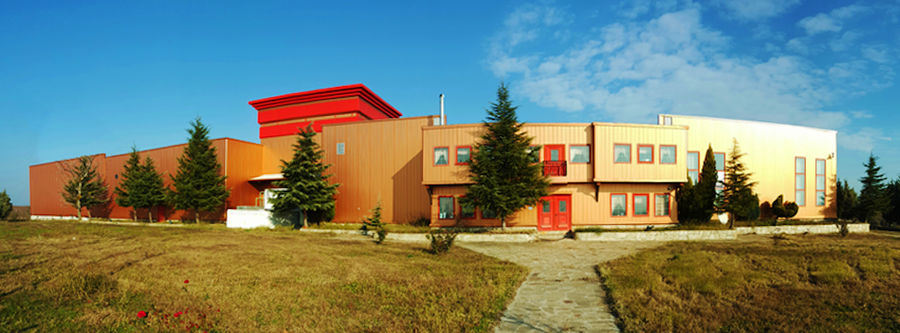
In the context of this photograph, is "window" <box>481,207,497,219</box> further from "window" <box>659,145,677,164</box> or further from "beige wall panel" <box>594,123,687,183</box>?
"window" <box>659,145,677,164</box>

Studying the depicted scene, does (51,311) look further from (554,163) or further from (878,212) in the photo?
(878,212)

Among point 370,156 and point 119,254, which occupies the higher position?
point 370,156

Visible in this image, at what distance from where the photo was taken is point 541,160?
2273 cm

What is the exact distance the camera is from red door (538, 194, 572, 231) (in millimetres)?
23172

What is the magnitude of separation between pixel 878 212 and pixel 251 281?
1633 inches

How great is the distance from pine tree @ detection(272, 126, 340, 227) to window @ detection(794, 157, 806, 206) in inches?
1326

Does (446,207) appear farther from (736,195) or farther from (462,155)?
(736,195)

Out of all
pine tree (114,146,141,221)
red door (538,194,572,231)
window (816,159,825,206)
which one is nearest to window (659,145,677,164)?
red door (538,194,572,231)

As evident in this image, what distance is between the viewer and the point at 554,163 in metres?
22.7

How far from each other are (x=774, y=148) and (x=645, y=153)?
1438cm

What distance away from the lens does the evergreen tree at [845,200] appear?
1199 inches

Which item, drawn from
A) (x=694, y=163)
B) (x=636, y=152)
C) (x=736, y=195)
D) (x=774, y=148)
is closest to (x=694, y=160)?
(x=694, y=163)

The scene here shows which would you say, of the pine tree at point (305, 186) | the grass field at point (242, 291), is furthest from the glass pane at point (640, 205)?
the pine tree at point (305, 186)

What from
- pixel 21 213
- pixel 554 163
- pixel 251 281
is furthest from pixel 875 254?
pixel 21 213
